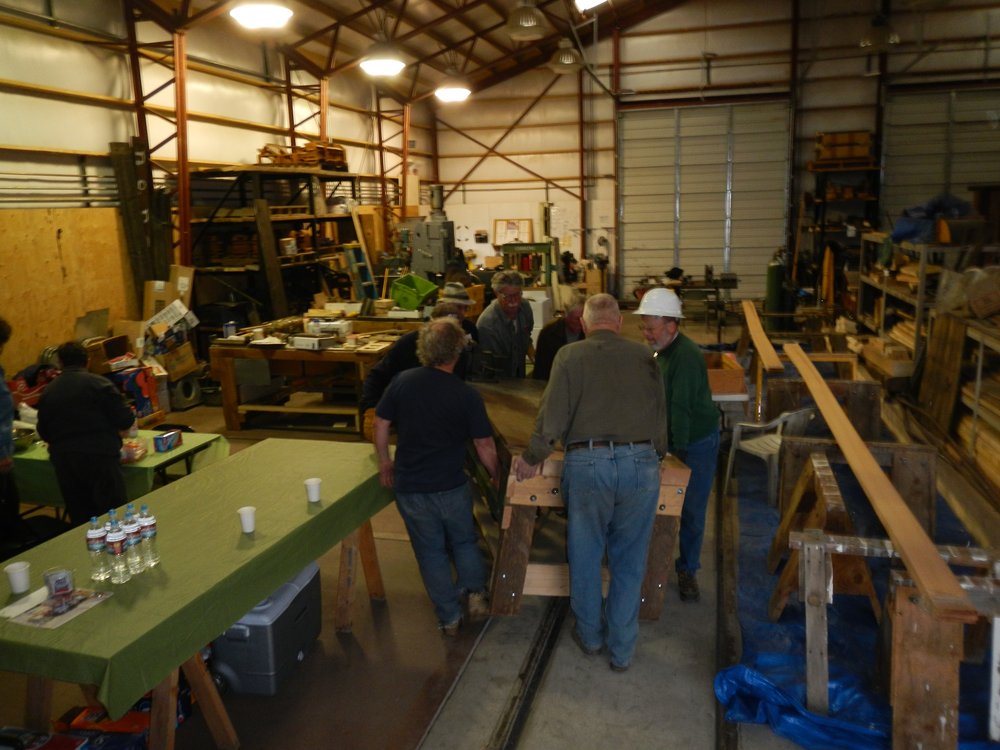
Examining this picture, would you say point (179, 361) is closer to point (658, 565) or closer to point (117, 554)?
point (117, 554)

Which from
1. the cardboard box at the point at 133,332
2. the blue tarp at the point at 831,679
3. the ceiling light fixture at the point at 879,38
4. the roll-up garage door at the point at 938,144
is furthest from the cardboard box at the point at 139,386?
the roll-up garage door at the point at 938,144

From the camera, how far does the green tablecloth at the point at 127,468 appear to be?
4.83m

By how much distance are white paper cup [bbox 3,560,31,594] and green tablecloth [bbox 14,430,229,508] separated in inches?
80.9

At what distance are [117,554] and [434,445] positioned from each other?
1468 millimetres

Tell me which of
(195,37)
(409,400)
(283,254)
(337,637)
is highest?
(195,37)

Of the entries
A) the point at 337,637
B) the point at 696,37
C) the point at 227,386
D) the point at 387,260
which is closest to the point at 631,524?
the point at 337,637

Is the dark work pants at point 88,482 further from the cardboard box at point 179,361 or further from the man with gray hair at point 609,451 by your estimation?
the cardboard box at point 179,361

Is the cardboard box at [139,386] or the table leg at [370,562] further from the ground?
the cardboard box at [139,386]

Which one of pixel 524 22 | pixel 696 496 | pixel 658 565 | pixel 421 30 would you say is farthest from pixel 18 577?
pixel 421 30

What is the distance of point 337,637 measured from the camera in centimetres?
414

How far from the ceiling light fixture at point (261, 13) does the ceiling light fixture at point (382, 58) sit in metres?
2.32

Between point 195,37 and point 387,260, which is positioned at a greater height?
point 195,37

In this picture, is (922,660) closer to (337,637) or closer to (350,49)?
(337,637)

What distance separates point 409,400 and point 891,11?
15.9 metres
